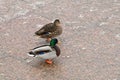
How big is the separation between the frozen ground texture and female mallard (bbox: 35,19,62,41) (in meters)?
0.21

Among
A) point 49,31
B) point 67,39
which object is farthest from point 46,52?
point 67,39

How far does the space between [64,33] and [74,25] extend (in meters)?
0.36

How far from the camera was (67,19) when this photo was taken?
6.64 metres

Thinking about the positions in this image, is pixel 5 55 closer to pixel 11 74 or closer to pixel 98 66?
pixel 11 74

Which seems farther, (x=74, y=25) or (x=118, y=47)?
(x=74, y=25)

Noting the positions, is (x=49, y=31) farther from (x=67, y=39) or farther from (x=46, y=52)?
(x=46, y=52)

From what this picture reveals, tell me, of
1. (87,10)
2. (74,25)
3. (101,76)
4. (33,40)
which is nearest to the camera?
(101,76)

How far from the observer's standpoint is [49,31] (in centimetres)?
566

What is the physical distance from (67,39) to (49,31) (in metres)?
0.40

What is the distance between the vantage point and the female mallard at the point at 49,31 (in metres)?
5.64

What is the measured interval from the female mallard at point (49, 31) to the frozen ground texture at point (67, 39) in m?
0.21

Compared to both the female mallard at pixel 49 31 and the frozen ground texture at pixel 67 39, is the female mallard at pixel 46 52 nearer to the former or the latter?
the frozen ground texture at pixel 67 39

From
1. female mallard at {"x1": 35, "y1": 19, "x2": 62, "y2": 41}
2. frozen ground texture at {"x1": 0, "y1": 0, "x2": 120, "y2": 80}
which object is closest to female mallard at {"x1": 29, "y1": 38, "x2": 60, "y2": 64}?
frozen ground texture at {"x1": 0, "y1": 0, "x2": 120, "y2": 80}

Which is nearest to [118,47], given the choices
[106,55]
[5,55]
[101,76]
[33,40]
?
[106,55]
